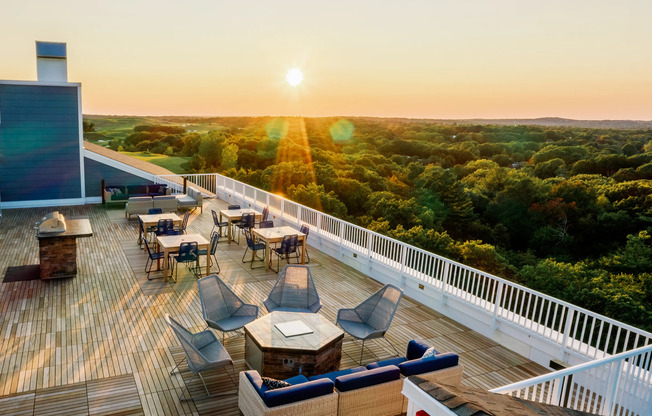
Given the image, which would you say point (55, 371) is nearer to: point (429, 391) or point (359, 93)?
point (429, 391)

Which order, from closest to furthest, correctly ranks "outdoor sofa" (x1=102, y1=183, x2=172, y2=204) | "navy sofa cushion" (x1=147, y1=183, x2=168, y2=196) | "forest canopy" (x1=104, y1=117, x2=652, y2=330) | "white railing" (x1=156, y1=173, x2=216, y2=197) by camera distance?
"outdoor sofa" (x1=102, y1=183, x2=172, y2=204) → "navy sofa cushion" (x1=147, y1=183, x2=168, y2=196) → "white railing" (x1=156, y1=173, x2=216, y2=197) → "forest canopy" (x1=104, y1=117, x2=652, y2=330)

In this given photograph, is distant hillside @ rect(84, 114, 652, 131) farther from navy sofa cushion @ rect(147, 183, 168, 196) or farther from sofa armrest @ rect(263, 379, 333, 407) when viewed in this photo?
sofa armrest @ rect(263, 379, 333, 407)

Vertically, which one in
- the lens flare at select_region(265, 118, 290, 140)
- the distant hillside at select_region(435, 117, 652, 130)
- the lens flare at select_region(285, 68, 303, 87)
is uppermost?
the distant hillside at select_region(435, 117, 652, 130)

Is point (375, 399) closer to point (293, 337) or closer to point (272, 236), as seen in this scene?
point (293, 337)

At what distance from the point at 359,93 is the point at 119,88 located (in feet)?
117

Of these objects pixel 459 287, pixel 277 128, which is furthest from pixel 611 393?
pixel 277 128

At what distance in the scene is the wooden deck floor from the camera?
15.3 feet

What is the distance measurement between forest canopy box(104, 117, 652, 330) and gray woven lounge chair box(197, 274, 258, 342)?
21430 millimetres

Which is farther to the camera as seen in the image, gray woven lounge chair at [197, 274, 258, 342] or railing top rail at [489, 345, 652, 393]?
gray woven lounge chair at [197, 274, 258, 342]

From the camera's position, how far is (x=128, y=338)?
5977mm

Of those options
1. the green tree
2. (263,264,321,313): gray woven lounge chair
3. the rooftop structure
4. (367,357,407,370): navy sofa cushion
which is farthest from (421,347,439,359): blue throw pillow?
the green tree

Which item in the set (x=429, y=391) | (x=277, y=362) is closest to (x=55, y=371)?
(x=277, y=362)

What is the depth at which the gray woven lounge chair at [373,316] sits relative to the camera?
5645 millimetres

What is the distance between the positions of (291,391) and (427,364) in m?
1.38
